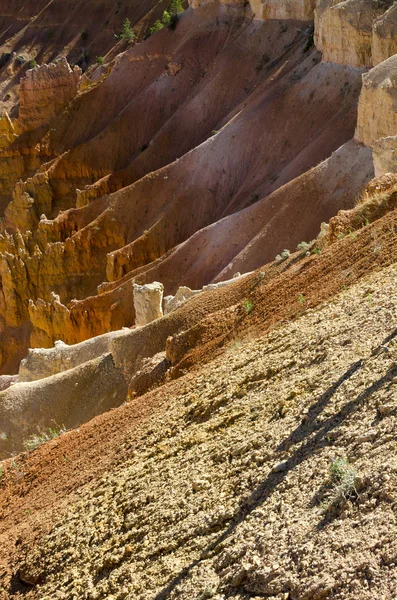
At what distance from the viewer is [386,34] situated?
28703mm

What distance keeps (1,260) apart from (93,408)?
87.7 feet

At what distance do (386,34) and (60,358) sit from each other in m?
18.5

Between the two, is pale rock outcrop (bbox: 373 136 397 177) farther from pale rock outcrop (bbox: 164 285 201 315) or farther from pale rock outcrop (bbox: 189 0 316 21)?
pale rock outcrop (bbox: 189 0 316 21)

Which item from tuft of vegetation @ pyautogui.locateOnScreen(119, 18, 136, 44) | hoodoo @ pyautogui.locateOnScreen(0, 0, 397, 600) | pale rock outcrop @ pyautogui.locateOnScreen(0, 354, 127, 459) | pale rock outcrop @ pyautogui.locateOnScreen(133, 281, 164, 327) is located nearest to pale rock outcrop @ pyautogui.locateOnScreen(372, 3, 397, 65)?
hoodoo @ pyautogui.locateOnScreen(0, 0, 397, 600)

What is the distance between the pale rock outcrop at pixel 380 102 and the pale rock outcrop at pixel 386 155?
3237 mm

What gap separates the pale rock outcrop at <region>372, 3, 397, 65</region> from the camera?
2834 cm

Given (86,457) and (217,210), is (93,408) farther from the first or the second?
(217,210)

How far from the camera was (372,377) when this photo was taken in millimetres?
7395

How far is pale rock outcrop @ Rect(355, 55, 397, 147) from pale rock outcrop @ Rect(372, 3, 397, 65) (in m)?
3.09

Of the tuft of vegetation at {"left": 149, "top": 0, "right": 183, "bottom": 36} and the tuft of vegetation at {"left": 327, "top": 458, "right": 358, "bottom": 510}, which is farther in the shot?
the tuft of vegetation at {"left": 149, "top": 0, "right": 183, "bottom": 36}

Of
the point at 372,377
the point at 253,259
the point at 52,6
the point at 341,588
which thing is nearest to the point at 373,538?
the point at 341,588

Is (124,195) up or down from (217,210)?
up

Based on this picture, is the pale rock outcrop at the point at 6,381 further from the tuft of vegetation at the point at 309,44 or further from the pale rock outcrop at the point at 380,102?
the tuft of vegetation at the point at 309,44

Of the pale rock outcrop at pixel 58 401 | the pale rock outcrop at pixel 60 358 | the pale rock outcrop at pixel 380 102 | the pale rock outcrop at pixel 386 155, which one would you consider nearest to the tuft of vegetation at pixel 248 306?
the pale rock outcrop at pixel 58 401
